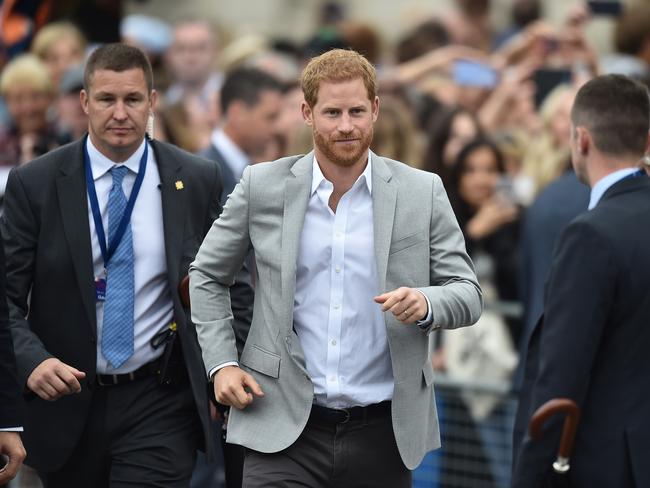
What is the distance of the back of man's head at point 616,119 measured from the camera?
595 cm

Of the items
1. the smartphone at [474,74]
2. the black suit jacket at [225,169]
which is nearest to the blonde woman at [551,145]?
the smartphone at [474,74]

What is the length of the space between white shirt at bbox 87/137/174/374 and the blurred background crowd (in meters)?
2.79

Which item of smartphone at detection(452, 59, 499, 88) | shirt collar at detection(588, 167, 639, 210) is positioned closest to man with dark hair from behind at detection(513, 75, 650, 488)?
shirt collar at detection(588, 167, 639, 210)

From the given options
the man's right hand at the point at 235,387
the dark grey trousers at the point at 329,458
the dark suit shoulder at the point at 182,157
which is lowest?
the dark grey trousers at the point at 329,458

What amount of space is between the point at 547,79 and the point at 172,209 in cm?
613

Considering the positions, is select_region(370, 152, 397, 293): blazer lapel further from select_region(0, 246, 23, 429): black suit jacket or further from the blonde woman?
the blonde woman

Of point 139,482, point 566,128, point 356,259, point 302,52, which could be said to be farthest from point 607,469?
point 302,52

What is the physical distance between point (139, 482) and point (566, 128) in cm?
515

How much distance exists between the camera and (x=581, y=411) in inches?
219

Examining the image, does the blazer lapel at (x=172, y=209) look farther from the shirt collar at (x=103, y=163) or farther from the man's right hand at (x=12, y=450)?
the man's right hand at (x=12, y=450)

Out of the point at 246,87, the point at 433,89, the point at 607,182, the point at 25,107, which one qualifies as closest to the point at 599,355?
the point at 607,182

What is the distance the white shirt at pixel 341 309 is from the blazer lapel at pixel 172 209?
2.97ft

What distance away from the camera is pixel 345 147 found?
6109 millimetres

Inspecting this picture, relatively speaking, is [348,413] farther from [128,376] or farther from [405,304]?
[128,376]
